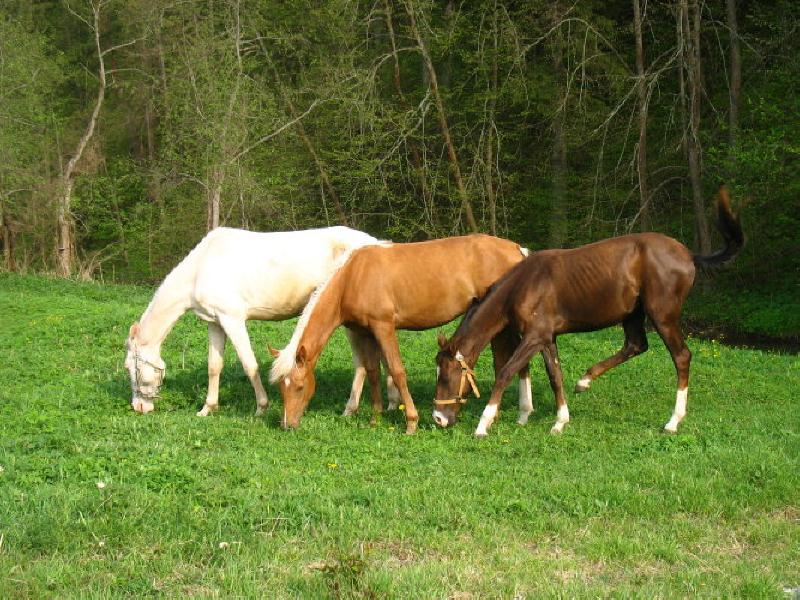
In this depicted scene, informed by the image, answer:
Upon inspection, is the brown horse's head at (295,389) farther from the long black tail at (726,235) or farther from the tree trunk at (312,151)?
the tree trunk at (312,151)

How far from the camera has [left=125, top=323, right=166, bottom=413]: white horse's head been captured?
9.59 metres

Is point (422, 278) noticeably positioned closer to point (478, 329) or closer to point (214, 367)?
point (478, 329)

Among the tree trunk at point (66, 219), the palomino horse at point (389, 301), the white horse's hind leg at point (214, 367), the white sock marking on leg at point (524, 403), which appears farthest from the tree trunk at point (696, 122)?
the tree trunk at point (66, 219)

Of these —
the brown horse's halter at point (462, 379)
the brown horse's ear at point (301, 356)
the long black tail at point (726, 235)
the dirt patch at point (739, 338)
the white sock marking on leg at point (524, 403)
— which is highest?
the long black tail at point (726, 235)

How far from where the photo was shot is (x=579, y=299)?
28.9 feet

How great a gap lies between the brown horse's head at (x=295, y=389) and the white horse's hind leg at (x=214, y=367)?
1.25m

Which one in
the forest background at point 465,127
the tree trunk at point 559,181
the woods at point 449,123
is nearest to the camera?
the forest background at point 465,127

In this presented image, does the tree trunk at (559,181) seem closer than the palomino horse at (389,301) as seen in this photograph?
No

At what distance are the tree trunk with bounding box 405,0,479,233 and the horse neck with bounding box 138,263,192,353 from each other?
47.8 ft

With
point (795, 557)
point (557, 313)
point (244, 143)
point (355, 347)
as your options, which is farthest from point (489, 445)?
point (244, 143)

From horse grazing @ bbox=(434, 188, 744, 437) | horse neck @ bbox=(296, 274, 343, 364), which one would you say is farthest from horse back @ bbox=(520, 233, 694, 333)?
horse neck @ bbox=(296, 274, 343, 364)

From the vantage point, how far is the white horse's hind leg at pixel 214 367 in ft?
31.6

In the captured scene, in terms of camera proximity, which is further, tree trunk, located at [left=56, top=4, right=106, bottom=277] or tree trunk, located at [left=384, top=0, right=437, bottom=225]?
tree trunk, located at [left=56, top=4, right=106, bottom=277]

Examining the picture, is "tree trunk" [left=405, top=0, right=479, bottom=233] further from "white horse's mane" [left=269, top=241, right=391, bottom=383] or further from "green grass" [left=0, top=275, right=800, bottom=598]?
"white horse's mane" [left=269, top=241, right=391, bottom=383]
